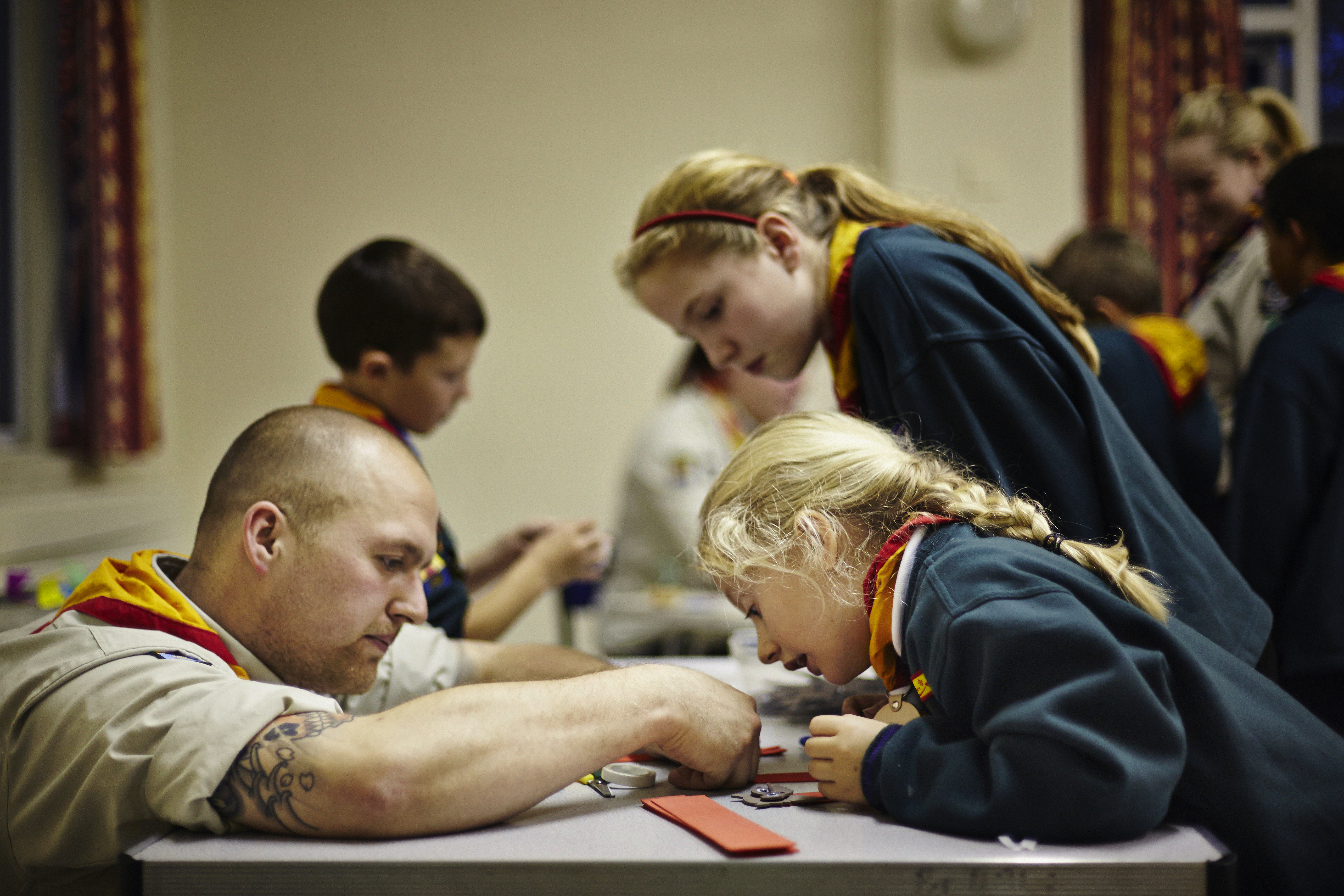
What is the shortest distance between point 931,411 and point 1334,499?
1034mm

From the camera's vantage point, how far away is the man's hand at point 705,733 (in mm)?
1089

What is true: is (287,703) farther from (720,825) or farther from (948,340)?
(948,340)

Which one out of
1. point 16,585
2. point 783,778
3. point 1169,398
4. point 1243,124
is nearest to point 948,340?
point 783,778

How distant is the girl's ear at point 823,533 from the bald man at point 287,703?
197mm

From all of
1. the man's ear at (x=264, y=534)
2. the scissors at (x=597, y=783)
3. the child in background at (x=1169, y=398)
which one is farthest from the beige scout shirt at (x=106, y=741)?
the child in background at (x=1169, y=398)

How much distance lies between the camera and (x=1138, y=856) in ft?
2.89

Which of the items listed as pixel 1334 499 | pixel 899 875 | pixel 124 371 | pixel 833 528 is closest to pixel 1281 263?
pixel 1334 499

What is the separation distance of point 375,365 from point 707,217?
75 centimetres

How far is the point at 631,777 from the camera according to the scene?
1124 millimetres

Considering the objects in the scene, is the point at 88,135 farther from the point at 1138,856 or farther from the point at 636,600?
the point at 1138,856

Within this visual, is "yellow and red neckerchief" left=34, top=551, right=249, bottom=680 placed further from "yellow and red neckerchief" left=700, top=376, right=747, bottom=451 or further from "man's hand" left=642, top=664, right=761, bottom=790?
"yellow and red neckerchief" left=700, top=376, right=747, bottom=451

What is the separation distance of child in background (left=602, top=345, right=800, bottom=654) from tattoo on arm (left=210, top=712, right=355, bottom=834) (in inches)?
68.3

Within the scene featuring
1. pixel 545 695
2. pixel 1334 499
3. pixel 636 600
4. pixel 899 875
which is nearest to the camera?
pixel 899 875

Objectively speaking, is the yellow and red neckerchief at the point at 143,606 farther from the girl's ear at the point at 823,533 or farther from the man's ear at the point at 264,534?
the girl's ear at the point at 823,533
